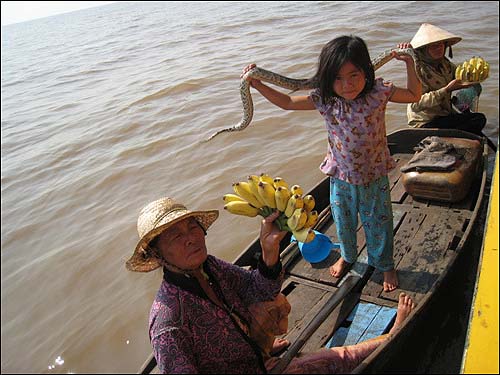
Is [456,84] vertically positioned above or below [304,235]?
below

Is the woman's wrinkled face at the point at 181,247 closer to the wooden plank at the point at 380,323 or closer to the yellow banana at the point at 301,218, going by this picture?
the yellow banana at the point at 301,218

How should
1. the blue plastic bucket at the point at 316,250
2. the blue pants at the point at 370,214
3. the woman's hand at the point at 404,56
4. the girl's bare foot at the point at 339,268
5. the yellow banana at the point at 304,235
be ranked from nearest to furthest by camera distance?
the yellow banana at the point at 304,235 < the woman's hand at the point at 404,56 < the blue pants at the point at 370,214 < the girl's bare foot at the point at 339,268 < the blue plastic bucket at the point at 316,250

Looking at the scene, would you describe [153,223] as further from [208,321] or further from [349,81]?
[349,81]

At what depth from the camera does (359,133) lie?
2916 millimetres

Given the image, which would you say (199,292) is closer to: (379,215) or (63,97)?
(379,215)

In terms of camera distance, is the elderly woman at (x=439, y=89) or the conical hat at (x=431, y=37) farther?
the elderly woman at (x=439, y=89)

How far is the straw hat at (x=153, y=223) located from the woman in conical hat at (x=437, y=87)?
339 cm

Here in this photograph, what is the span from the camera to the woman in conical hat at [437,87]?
15.4 feet

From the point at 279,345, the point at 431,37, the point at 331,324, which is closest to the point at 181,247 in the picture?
the point at 279,345

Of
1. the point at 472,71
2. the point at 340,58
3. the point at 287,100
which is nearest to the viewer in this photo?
the point at 340,58

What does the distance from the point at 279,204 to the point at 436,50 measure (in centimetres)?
354

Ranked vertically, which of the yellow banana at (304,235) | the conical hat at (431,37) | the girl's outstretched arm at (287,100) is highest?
the girl's outstretched arm at (287,100)

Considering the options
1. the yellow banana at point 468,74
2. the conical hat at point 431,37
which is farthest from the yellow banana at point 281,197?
the yellow banana at point 468,74

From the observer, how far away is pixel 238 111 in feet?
32.5
